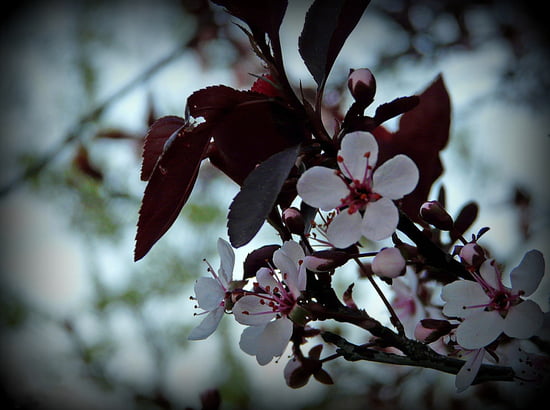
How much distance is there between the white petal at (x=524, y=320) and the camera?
0.27 meters

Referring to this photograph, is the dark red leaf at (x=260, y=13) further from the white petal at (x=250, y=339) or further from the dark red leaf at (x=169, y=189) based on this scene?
the white petal at (x=250, y=339)

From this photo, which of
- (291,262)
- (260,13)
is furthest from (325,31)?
(291,262)

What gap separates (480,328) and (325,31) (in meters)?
0.20

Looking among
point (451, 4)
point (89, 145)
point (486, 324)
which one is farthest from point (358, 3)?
point (89, 145)

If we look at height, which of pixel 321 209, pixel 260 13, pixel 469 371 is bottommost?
pixel 469 371

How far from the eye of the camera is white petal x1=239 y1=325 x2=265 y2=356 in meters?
0.32

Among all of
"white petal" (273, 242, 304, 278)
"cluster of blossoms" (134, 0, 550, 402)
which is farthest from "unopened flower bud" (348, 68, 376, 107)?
"white petal" (273, 242, 304, 278)

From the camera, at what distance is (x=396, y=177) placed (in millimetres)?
288

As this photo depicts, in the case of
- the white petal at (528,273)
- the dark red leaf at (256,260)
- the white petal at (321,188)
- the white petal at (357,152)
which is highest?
the dark red leaf at (256,260)

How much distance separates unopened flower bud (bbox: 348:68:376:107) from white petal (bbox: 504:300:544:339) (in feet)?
0.48

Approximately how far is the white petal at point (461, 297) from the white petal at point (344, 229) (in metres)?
0.06

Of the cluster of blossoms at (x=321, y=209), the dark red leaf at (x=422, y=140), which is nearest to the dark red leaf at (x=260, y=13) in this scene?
the cluster of blossoms at (x=321, y=209)

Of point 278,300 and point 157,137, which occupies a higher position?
point 157,137

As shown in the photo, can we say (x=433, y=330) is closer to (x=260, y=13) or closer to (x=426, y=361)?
(x=426, y=361)
